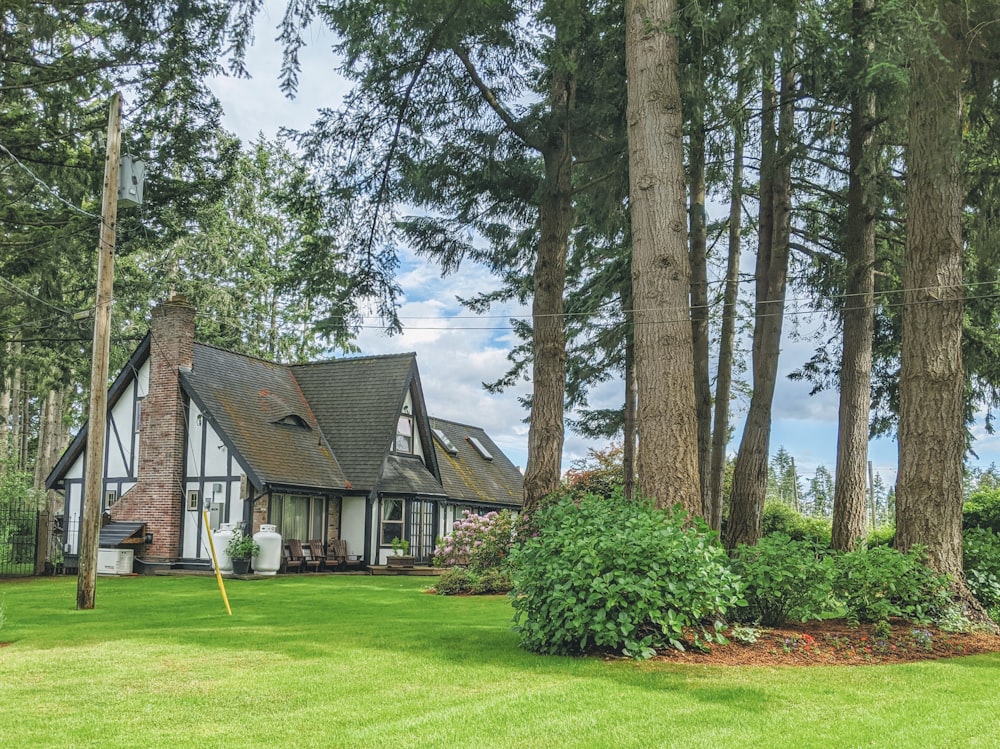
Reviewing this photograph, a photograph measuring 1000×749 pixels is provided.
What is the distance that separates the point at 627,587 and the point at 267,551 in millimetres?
16288

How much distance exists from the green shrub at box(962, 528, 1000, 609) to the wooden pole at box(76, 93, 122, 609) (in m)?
11.7

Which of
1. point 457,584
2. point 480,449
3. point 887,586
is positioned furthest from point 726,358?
point 480,449

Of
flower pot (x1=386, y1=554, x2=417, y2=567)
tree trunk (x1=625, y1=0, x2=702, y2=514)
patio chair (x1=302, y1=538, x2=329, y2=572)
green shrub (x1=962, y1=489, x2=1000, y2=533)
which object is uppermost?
tree trunk (x1=625, y1=0, x2=702, y2=514)

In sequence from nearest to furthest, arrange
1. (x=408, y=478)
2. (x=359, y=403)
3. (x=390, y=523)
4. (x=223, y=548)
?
(x=223, y=548)
(x=390, y=523)
(x=408, y=478)
(x=359, y=403)

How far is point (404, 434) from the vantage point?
91.1 feet

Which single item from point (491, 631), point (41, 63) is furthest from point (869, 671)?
point (41, 63)

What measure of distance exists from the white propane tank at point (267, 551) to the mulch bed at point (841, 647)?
618 inches

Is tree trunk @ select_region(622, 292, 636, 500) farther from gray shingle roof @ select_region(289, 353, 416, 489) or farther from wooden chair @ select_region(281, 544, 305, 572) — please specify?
wooden chair @ select_region(281, 544, 305, 572)

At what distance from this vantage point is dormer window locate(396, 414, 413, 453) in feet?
90.0

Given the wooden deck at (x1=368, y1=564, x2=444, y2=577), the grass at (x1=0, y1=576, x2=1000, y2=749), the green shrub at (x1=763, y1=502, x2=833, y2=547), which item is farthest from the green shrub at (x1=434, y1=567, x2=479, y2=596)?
the green shrub at (x1=763, y1=502, x2=833, y2=547)

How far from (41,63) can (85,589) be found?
9562 mm

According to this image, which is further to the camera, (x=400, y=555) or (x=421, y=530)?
(x=421, y=530)

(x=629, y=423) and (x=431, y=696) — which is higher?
(x=629, y=423)

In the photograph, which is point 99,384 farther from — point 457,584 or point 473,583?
point 473,583
